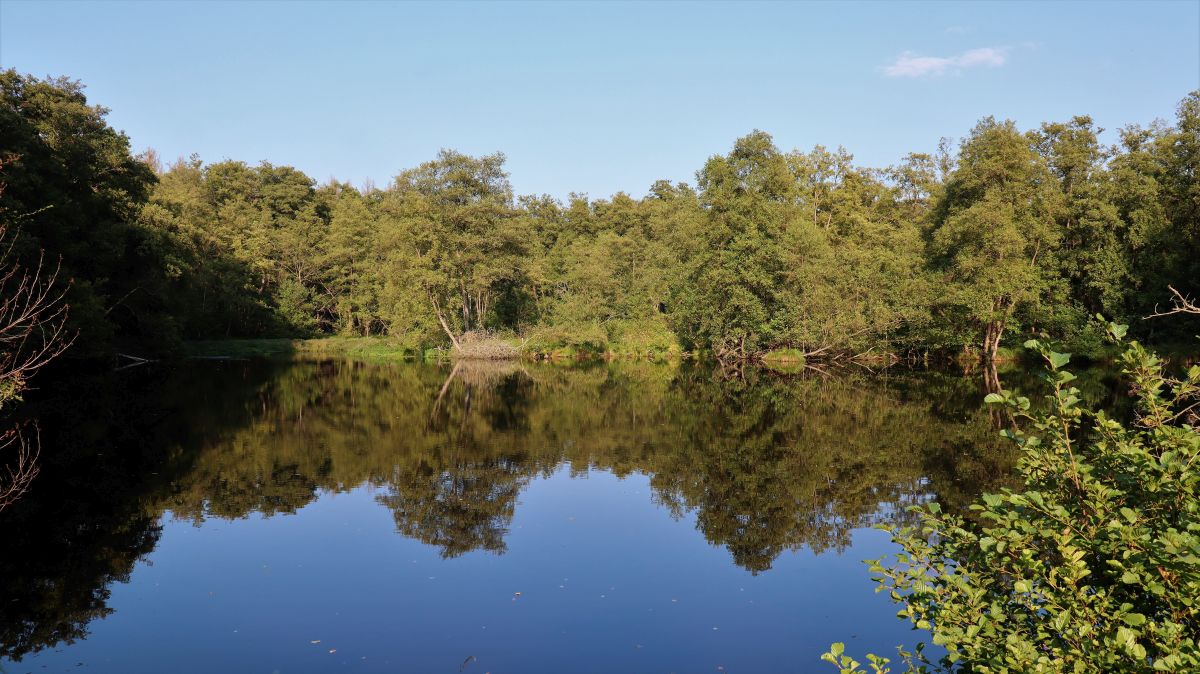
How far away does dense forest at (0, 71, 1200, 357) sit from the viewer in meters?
37.0

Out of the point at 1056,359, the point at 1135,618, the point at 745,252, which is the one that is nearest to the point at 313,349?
the point at 745,252

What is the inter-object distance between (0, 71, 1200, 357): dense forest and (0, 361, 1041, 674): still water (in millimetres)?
14353

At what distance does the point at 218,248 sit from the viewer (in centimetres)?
6388

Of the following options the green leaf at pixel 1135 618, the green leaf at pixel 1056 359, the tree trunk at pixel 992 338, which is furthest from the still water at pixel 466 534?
the tree trunk at pixel 992 338

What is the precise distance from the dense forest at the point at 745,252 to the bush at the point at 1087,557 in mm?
31626

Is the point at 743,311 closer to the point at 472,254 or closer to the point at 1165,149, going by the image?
the point at 472,254

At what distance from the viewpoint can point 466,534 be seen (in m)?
13.5

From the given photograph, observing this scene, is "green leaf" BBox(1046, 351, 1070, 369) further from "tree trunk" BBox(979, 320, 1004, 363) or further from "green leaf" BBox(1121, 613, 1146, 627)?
"tree trunk" BBox(979, 320, 1004, 363)

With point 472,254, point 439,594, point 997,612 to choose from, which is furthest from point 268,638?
point 472,254

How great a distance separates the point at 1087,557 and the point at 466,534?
1092cm

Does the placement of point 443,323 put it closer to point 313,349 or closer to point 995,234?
point 313,349

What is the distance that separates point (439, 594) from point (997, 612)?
860 centimetres

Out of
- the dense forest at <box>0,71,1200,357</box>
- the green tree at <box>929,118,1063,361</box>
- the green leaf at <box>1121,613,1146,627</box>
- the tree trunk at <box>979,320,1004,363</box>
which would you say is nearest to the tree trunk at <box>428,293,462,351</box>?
the dense forest at <box>0,71,1200,357</box>

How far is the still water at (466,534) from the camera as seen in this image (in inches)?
353
